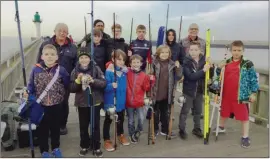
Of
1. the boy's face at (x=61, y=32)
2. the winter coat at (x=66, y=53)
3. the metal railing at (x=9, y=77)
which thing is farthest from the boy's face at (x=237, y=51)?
the metal railing at (x=9, y=77)

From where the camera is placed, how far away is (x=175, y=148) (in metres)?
4.11

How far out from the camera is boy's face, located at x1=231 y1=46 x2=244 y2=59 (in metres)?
4.20

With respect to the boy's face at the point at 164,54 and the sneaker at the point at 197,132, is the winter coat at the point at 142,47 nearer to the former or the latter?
the boy's face at the point at 164,54

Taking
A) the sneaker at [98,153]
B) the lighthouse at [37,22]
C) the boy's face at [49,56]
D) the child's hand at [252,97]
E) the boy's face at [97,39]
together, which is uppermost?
the lighthouse at [37,22]

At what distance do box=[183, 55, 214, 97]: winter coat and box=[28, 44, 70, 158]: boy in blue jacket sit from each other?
1664 mm

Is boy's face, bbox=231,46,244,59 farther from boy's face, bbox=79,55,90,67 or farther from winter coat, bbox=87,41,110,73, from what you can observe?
→ boy's face, bbox=79,55,90,67

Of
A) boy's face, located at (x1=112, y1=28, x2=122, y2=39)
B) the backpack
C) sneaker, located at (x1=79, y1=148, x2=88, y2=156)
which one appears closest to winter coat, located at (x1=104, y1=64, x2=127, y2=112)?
sneaker, located at (x1=79, y1=148, x2=88, y2=156)

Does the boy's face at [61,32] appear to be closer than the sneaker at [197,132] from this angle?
Yes

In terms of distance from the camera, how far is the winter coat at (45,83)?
3.60 metres

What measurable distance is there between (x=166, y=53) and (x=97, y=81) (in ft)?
3.58

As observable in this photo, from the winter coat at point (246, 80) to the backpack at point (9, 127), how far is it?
2945mm

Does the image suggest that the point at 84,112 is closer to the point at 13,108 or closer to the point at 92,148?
the point at 92,148

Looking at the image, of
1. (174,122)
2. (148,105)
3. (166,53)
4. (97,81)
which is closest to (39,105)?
(97,81)

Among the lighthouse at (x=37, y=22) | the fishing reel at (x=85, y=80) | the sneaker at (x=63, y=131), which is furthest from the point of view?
the lighthouse at (x=37, y=22)
